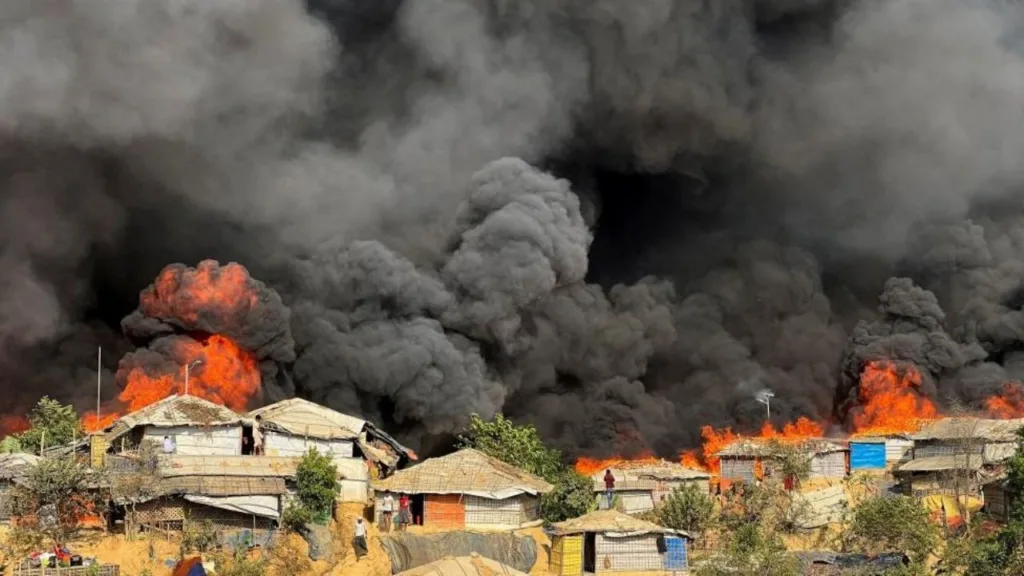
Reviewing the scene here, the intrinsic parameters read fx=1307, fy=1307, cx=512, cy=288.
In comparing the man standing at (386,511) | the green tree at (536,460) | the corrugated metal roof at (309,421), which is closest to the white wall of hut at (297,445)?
the corrugated metal roof at (309,421)

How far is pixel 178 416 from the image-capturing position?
44.1 meters

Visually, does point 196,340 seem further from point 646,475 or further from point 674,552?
point 674,552

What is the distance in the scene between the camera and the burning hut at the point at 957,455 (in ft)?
154

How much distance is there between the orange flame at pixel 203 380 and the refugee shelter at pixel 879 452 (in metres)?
25.2

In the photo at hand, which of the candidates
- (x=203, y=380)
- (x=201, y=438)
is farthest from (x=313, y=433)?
(x=203, y=380)

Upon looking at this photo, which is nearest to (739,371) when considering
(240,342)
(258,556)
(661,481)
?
(661,481)

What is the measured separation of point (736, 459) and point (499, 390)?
36.4 ft

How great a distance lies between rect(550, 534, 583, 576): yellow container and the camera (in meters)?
38.1

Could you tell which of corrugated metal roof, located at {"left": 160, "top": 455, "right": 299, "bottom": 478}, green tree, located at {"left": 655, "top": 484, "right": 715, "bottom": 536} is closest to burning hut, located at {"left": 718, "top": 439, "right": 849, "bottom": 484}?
green tree, located at {"left": 655, "top": 484, "right": 715, "bottom": 536}

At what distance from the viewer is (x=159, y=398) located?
52.0m

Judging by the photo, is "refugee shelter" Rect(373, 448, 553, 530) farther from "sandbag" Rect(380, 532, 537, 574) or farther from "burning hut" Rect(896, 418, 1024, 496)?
"burning hut" Rect(896, 418, 1024, 496)

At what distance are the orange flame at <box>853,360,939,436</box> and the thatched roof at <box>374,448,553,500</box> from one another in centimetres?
2470

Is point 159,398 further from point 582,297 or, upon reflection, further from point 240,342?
point 582,297

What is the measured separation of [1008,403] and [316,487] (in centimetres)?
3816
